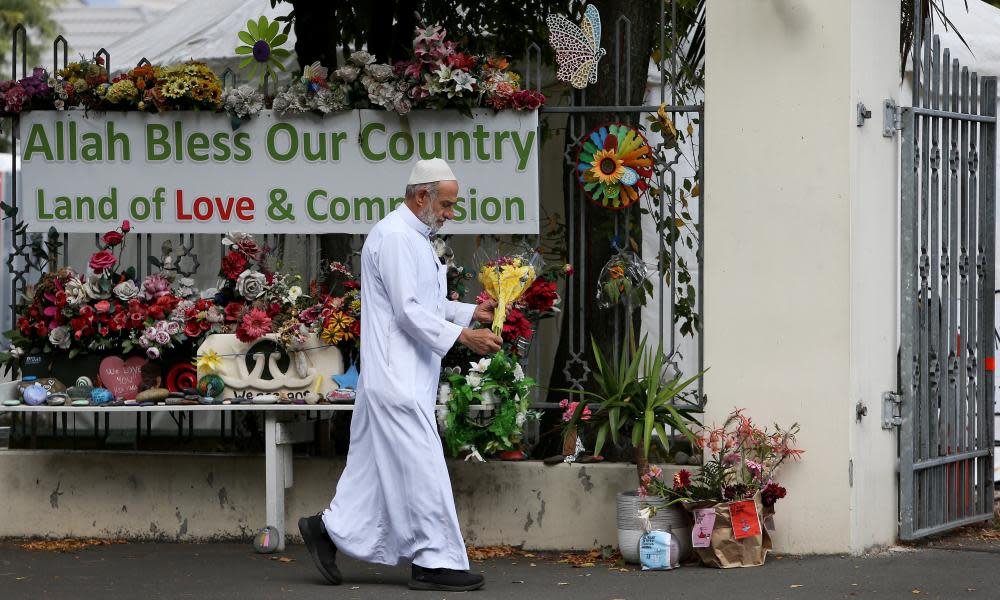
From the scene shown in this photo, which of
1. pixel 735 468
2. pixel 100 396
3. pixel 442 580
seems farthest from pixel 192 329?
pixel 735 468

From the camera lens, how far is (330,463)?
8039 mm

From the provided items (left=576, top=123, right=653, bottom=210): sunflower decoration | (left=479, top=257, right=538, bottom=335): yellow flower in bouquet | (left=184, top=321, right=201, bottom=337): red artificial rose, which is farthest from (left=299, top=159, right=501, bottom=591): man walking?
(left=184, top=321, right=201, bottom=337): red artificial rose

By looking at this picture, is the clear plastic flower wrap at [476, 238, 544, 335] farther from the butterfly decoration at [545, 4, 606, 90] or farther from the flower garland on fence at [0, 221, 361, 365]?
the butterfly decoration at [545, 4, 606, 90]

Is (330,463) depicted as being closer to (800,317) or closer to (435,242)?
(435,242)

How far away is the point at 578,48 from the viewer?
25.8 ft

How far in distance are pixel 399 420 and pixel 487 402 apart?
99 cm

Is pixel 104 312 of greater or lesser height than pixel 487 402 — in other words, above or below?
above

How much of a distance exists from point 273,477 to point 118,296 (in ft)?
4.31

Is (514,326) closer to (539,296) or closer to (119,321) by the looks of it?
(539,296)

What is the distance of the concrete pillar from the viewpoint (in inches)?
289

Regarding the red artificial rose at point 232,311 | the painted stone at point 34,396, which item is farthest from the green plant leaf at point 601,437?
the painted stone at point 34,396

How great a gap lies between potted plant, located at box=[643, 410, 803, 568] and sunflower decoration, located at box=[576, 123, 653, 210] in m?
1.31

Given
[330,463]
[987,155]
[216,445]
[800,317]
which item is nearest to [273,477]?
[330,463]

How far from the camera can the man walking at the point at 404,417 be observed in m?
6.56
